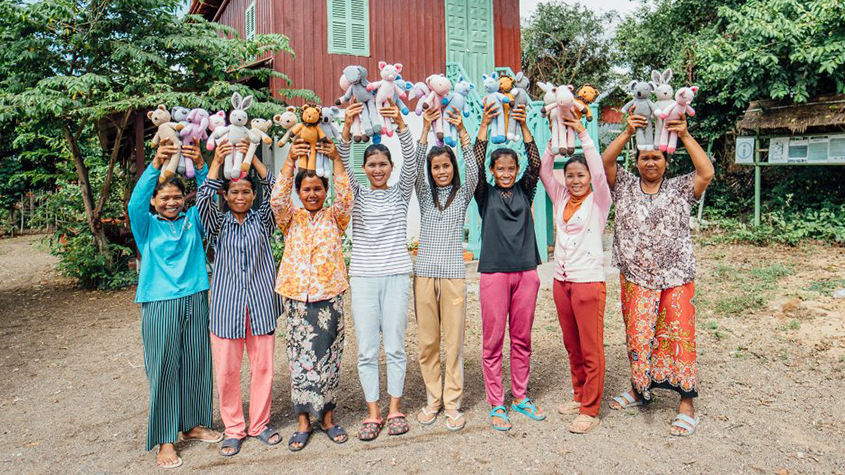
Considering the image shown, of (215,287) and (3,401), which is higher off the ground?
(215,287)

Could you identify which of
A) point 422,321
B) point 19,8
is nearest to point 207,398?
point 422,321

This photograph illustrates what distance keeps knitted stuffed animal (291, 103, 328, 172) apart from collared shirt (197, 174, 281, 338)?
440 millimetres

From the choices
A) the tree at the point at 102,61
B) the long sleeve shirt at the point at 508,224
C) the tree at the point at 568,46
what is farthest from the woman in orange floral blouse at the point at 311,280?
the tree at the point at 568,46

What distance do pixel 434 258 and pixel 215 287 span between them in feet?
4.16

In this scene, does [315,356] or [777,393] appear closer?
[315,356]

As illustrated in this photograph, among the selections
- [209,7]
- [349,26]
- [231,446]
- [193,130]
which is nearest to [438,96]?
[193,130]

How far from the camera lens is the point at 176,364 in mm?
3170

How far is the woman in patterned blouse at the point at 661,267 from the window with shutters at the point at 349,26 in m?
7.42

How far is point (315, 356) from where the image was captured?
325 centimetres

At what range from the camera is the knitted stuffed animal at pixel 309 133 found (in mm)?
3235

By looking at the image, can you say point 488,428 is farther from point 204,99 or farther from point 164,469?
point 204,99

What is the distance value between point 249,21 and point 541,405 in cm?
924

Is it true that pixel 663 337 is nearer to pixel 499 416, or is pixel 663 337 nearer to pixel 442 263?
pixel 499 416

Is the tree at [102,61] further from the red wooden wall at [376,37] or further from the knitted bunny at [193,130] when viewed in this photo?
the knitted bunny at [193,130]
